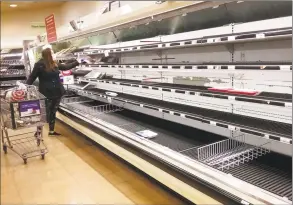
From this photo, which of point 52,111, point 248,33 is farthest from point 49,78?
point 248,33

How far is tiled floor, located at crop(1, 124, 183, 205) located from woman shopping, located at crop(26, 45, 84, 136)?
118cm

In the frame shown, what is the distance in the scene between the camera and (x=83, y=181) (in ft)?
10.3

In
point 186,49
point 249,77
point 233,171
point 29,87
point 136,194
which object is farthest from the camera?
point 29,87

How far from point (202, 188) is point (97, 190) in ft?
3.99

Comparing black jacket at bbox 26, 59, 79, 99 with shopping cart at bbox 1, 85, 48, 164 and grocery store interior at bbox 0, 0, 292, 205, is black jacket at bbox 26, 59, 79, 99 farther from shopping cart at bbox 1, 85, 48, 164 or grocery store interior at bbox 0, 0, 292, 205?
shopping cart at bbox 1, 85, 48, 164

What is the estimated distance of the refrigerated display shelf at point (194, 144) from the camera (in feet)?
6.29

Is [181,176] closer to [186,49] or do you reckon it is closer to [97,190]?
[97,190]

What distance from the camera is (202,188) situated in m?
2.17

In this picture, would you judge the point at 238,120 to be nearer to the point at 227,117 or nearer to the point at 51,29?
the point at 227,117

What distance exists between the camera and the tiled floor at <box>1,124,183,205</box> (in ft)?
8.90

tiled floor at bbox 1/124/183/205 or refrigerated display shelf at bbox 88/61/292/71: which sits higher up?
refrigerated display shelf at bbox 88/61/292/71

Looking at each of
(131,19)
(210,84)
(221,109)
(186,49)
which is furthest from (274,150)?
(131,19)

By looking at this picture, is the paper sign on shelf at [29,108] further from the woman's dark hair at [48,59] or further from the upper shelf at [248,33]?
the upper shelf at [248,33]

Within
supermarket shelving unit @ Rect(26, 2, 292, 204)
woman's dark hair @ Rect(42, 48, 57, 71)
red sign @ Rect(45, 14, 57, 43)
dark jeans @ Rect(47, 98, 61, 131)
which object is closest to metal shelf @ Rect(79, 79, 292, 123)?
supermarket shelving unit @ Rect(26, 2, 292, 204)
